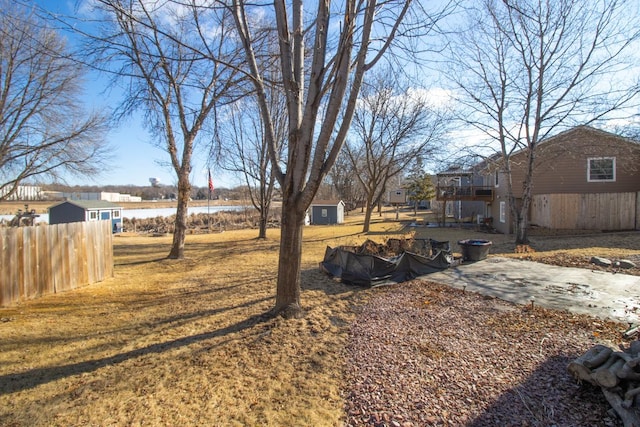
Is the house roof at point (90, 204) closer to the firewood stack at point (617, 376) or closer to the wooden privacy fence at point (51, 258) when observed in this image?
the wooden privacy fence at point (51, 258)

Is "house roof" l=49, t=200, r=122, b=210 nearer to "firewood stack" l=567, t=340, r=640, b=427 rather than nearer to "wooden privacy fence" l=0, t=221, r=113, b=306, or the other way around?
"wooden privacy fence" l=0, t=221, r=113, b=306

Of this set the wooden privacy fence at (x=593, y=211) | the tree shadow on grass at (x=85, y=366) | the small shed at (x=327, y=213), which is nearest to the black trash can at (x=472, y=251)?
the tree shadow on grass at (x=85, y=366)

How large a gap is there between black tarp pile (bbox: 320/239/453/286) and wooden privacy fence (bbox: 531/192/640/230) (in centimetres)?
1082

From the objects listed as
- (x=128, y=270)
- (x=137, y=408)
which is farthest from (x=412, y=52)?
(x=128, y=270)

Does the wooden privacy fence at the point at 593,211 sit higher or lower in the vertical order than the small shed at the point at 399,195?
lower

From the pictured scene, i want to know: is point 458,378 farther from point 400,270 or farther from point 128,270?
point 128,270

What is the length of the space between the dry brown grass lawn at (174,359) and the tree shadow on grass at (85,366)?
1 centimetres

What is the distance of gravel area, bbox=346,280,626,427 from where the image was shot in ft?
8.94

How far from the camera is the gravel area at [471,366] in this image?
107 inches

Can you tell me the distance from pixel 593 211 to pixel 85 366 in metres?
20.1

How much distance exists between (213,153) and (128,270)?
4367mm

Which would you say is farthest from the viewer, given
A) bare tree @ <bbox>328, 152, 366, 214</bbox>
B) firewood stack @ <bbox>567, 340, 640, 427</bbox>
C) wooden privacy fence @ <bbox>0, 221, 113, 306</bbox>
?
bare tree @ <bbox>328, 152, 366, 214</bbox>

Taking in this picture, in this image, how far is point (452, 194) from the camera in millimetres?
23844

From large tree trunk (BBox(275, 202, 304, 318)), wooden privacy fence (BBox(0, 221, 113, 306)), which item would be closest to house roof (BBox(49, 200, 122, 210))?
wooden privacy fence (BBox(0, 221, 113, 306))
